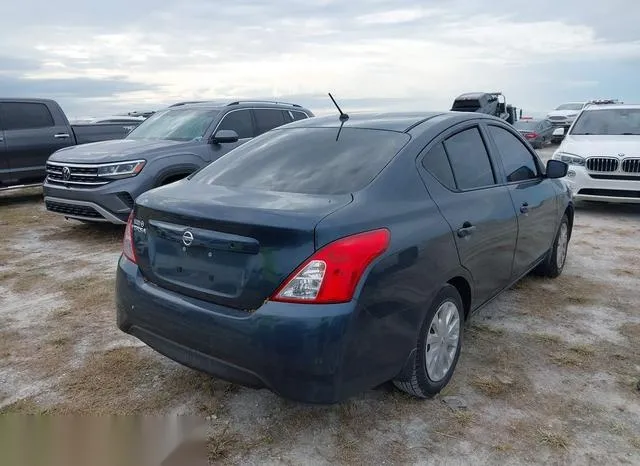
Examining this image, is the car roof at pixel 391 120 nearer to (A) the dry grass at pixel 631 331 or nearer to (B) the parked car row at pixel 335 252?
(B) the parked car row at pixel 335 252

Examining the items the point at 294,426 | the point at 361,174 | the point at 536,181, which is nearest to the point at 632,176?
the point at 536,181

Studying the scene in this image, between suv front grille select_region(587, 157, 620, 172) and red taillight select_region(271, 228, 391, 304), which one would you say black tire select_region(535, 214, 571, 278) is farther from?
suv front grille select_region(587, 157, 620, 172)

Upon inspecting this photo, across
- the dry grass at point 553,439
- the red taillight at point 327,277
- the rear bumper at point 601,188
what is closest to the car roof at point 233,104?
the rear bumper at point 601,188

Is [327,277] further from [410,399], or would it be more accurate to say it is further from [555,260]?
[555,260]

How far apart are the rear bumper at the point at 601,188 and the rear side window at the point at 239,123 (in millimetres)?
4816

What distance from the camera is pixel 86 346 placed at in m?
3.81

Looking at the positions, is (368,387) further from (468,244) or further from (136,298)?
(136,298)

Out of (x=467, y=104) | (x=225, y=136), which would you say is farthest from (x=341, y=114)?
(x=467, y=104)

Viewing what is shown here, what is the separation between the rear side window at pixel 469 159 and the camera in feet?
11.2

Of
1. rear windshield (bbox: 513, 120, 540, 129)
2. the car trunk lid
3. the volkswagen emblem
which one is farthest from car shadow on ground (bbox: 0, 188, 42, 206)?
rear windshield (bbox: 513, 120, 540, 129)

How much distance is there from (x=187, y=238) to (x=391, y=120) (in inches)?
64.6

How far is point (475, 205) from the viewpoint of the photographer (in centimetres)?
339

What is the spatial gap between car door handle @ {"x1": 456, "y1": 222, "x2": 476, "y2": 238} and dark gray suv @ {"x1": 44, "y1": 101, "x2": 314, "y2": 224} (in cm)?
444

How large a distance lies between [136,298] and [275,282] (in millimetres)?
929
